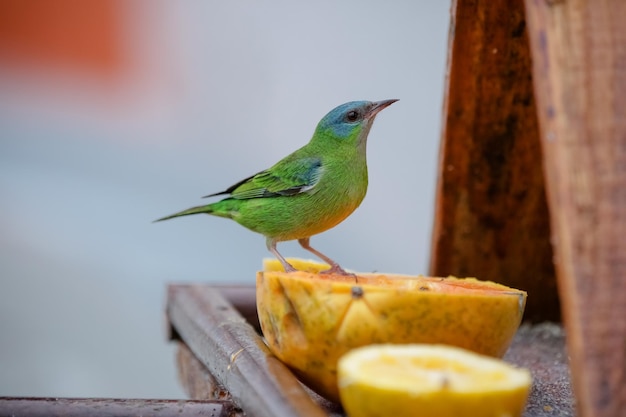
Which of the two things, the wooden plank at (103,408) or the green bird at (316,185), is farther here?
the green bird at (316,185)

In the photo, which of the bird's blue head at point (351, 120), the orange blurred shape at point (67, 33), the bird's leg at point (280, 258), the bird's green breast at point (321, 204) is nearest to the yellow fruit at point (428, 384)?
the bird's leg at point (280, 258)

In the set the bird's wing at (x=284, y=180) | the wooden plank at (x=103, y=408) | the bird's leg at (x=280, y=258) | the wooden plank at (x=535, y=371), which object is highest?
the bird's wing at (x=284, y=180)

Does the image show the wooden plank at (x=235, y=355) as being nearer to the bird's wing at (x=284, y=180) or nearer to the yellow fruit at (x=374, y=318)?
the yellow fruit at (x=374, y=318)

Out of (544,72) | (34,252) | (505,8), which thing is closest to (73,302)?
(34,252)

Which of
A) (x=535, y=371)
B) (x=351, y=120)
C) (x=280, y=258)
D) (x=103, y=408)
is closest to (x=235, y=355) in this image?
(x=103, y=408)

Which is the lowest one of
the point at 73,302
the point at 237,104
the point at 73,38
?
the point at 73,302

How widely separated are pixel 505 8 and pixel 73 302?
6.86m

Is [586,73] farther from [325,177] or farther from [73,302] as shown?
[73,302]

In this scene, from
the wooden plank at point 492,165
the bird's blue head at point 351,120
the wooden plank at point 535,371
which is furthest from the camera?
the bird's blue head at point 351,120

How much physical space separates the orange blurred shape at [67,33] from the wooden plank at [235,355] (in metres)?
8.17

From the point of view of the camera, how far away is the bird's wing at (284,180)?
3480mm

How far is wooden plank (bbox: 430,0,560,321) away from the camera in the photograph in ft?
9.98

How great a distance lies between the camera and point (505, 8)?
2910mm

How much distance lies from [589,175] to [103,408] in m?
1.29
